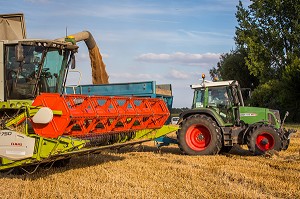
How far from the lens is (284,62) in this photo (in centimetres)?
2775

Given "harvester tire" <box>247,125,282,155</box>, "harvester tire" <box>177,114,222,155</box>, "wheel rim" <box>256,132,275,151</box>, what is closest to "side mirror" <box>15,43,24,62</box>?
"harvester tire" <box>177,114,222,155</box>

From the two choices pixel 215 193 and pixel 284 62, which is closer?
pixel 215 193

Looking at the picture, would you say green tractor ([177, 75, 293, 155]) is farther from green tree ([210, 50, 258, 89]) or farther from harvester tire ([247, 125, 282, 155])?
green tree ([210, 50, 258, 89])

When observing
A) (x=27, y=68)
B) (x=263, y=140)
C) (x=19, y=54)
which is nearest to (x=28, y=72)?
(x=27, y=68)

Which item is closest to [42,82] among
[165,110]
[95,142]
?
[95,142]

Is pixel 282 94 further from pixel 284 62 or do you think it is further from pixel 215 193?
pixel 215 193

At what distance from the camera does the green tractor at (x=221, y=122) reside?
8.54 meters

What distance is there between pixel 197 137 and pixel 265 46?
2106 centimetres

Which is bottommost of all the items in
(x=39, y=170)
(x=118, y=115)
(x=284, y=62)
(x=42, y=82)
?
(x=39, y=170)

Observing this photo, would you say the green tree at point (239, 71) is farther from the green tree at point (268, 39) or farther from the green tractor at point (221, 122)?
the green tractor at point (221, 122)

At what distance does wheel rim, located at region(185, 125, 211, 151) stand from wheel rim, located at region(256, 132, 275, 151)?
1021 mm

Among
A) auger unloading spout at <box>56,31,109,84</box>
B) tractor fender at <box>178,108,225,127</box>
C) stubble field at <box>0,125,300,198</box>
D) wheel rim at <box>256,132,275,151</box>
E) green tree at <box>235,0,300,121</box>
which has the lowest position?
stubble field at <box>0,125,300,198</box>

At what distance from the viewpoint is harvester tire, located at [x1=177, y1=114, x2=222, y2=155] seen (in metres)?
8.70

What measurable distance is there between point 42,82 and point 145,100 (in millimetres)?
1730
